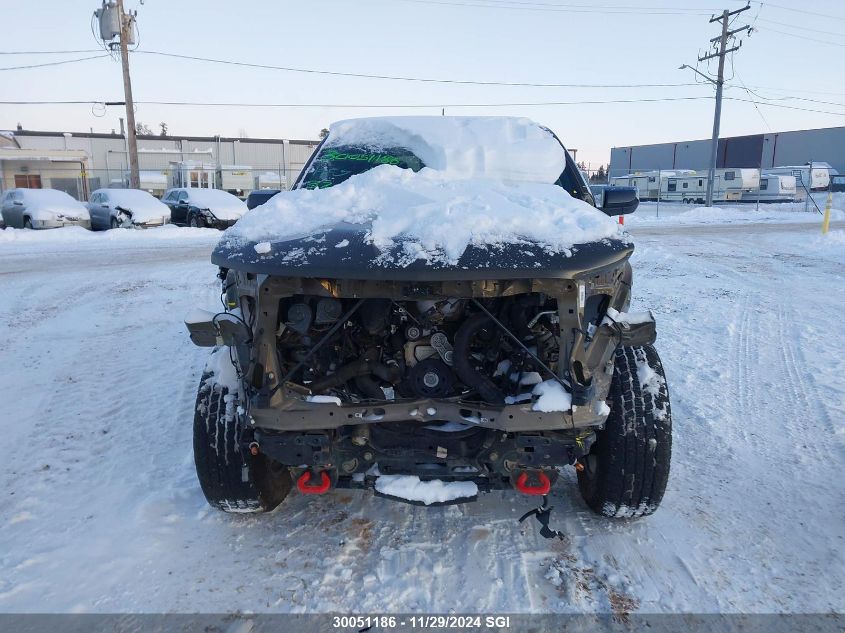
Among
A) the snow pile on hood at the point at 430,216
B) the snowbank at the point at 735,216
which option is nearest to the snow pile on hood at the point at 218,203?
the snowbank at the point at 735,216

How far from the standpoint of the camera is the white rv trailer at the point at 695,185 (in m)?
36.7

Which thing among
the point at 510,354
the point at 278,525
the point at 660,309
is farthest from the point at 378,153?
the point at 660,309

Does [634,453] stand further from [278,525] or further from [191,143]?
[191,143]

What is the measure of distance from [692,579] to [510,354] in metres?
1.17

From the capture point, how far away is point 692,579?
2523mm

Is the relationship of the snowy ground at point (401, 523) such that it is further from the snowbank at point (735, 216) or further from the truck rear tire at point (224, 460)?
the snowbank at point (735, 216)

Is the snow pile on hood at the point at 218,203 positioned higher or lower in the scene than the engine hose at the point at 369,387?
→ higher

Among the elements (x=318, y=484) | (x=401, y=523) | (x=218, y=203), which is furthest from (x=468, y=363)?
(x=218, y=203)

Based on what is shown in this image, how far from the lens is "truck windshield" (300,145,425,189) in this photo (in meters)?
3.97

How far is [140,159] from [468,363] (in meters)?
42.8

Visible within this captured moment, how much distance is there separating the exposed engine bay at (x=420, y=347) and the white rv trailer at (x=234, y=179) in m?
34.4

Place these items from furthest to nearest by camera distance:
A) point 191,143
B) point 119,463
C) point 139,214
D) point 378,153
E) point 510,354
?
point 191,143, point 139,214, point 378,153, point 119,463, point 510,354

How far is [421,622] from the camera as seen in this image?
7.51ft

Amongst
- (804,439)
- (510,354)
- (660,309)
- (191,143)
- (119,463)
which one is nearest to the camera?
(510,354)
